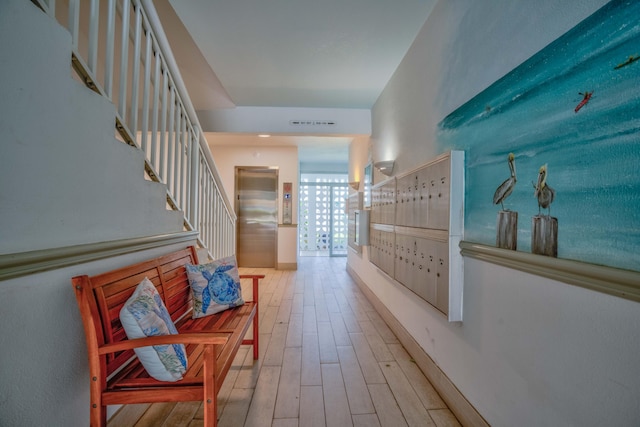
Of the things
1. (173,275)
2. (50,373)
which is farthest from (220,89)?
(50,373)

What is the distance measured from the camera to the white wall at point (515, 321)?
0.88 meters

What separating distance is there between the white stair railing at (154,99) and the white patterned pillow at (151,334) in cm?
89

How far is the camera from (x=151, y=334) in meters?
1.23

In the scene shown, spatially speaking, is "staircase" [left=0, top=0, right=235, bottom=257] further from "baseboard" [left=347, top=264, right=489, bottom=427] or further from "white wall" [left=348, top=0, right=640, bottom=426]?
"baseboard" [left=347, top=264, right=489, bottom=427]

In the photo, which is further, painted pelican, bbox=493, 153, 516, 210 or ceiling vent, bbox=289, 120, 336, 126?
ceiling vent, bbox=289, 120, 336, 126

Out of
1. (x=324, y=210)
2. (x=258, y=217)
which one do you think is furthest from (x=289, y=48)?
(x=324, y=210)

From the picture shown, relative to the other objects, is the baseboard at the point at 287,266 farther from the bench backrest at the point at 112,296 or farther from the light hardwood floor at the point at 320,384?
the bench backrest at the point at 112,296

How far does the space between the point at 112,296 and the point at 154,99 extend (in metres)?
1.25

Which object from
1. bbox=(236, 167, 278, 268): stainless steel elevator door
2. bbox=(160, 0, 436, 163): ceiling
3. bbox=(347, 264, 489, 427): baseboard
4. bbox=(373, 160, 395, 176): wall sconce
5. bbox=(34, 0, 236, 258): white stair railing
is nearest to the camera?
bbox=(34, 0, 236, 258): white stair railing

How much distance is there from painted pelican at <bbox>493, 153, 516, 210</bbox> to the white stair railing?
6.04 feet

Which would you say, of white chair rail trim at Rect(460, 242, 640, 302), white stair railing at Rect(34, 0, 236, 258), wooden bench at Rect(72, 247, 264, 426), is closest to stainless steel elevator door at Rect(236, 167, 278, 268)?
white stair railing at Rect(34, 0, 236, 258)

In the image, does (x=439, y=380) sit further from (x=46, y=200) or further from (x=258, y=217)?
(x=258, y=217)

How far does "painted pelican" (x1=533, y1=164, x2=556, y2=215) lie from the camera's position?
1070 mm

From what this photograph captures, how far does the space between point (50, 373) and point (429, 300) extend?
1.86 metres
